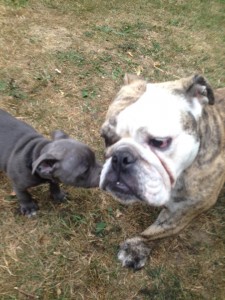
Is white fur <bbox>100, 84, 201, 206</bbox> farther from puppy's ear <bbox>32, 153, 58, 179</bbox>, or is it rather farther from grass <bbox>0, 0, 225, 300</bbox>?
grass <bbox>0, 0, 225, 300</bbox>

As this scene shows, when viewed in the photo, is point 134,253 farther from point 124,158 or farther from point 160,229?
point 124,158

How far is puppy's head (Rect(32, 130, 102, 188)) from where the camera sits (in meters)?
3.45

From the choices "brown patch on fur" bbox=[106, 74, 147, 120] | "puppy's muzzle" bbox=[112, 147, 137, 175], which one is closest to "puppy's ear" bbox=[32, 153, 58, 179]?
"brown patch on fur" bbox=[106, 74, 147, 120]

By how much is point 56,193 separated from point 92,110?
4.41 feet

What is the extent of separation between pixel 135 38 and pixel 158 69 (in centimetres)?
74

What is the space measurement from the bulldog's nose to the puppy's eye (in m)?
0.15

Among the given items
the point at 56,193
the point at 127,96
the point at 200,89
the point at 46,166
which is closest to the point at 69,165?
the point at 46,166

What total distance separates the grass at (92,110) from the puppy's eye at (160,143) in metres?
1.43

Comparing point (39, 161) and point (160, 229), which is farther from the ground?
point (39, 161)

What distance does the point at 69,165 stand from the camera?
11.4ft

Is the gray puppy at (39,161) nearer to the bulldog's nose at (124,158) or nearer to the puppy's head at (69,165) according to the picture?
the puppy's head at (69,165)

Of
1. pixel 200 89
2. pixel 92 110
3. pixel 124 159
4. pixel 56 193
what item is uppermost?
pixel 200 89

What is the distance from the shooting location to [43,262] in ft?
12.2

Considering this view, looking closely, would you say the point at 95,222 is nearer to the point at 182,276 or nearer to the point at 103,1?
the point at 182,276
